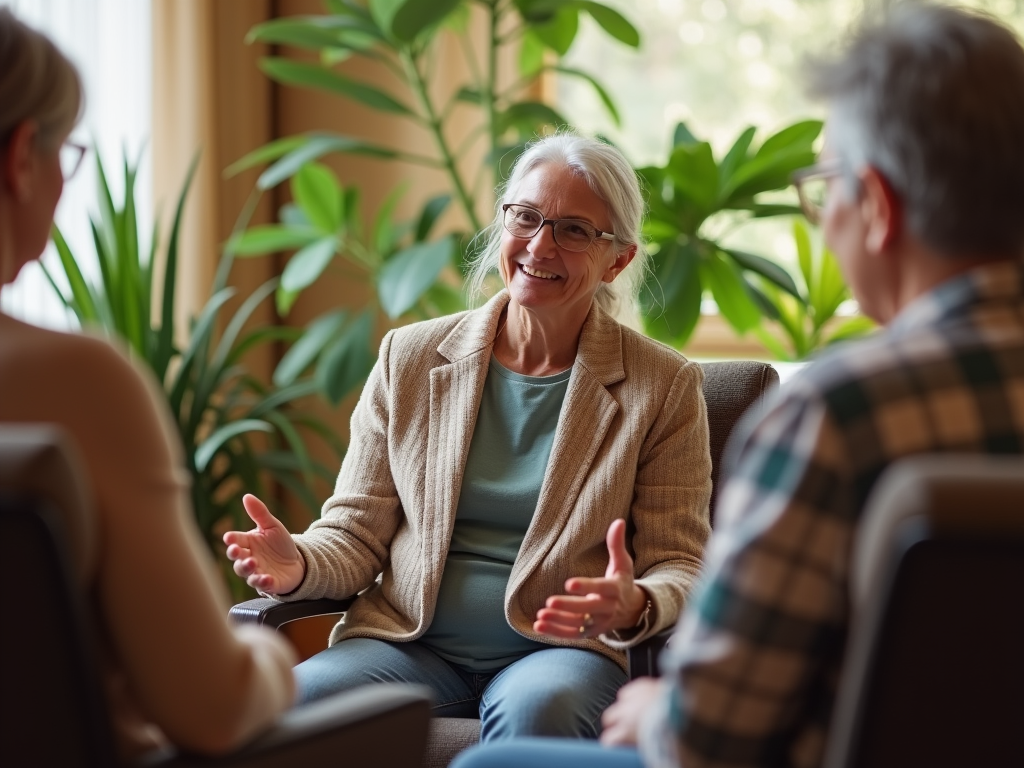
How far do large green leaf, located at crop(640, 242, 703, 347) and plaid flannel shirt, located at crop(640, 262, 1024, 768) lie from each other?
2130 mm

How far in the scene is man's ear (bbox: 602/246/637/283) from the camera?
2414mm

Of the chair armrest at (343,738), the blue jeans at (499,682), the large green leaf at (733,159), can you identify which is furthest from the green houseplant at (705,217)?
the chair armrest at (343,738)

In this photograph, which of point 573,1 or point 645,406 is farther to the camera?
point 573,1

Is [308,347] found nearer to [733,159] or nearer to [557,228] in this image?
[733,159]

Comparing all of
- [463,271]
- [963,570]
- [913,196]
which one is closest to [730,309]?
[463,271]

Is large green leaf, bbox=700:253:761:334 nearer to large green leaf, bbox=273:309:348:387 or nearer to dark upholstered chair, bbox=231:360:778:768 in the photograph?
dark upholstered chair, bbox=231:360:778:768

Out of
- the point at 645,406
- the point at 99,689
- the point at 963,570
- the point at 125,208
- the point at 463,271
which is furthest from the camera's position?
the point at 463,271

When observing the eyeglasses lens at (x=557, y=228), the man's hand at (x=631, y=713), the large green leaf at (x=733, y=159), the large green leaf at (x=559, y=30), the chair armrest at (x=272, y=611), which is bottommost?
the chair armrest at (x=272, y=611)

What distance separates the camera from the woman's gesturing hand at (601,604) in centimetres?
166

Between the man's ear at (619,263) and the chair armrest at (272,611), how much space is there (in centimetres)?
84

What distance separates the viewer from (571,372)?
2289mm

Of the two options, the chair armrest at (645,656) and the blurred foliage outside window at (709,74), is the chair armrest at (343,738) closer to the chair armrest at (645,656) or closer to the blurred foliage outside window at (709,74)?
the chair armrest at (645,656)

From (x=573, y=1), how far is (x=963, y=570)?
281cm

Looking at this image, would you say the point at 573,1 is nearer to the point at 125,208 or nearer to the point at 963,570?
the point at 125,208
